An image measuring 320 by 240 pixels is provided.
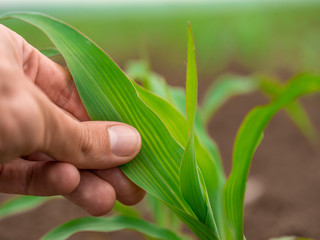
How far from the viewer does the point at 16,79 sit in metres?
0.44

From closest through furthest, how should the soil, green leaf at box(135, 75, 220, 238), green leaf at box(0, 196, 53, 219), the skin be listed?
the skin, green leaf at box(135, 75, 220, 238), green leaf at box(0, 196, 53, 219), the soil

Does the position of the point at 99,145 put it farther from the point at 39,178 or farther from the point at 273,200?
the point at 273,200

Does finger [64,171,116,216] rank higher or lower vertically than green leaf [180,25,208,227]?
lower

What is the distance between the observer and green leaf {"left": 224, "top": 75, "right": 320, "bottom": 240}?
2.14ft

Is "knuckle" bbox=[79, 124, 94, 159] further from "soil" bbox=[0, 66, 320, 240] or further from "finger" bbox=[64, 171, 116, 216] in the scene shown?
"soil" bbox=[0, 66, 320, 240]

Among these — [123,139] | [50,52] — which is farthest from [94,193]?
[50,52]

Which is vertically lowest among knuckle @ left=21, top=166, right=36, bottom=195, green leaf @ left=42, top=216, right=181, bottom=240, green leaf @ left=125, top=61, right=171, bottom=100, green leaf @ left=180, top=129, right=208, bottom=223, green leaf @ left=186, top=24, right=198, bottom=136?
green leaf @ left=42, top=216, right=181, bottom=240

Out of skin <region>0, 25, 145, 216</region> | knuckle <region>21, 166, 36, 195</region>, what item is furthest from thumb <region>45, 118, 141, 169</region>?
knuckle <region>21, 166, 36, 195</region>

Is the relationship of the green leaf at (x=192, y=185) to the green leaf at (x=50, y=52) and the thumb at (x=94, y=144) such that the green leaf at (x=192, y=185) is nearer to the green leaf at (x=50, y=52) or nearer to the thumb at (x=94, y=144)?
the thumb at (x=94, y=144)

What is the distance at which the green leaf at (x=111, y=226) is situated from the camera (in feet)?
2.51

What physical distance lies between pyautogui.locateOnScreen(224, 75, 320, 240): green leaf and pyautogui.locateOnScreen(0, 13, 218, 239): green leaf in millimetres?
56

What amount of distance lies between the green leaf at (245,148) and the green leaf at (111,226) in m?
0.16

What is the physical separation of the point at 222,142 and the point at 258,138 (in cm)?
146

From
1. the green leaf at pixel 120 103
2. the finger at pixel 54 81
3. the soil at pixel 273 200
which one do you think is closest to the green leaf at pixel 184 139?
the green leaf at pixel 120 103
